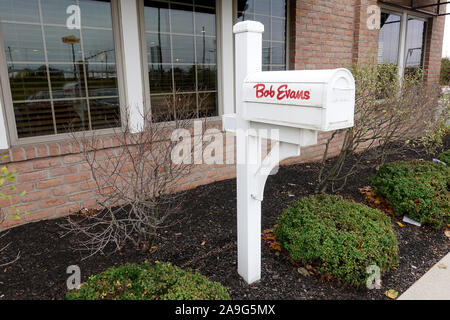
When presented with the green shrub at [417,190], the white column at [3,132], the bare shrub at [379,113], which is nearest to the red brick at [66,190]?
the white column at [3,132]

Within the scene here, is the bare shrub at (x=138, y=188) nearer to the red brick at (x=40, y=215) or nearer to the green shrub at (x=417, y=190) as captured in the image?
the red brick at (x=40, y=215)

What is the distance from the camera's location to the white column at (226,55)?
426 cm

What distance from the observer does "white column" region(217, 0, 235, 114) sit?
4258 mm

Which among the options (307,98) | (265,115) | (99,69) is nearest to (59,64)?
(99,69)

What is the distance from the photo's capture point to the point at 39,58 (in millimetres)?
3195

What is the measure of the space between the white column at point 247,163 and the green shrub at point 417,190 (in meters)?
2.01

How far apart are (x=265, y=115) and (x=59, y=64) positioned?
250 centimetres

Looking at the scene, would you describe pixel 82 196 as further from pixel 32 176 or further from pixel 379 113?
pixel 379 113

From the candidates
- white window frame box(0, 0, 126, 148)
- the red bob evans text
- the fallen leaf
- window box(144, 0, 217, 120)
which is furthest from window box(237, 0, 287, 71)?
the fallen leaf

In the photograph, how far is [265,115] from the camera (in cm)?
192

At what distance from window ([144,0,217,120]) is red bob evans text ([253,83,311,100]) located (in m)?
1.92

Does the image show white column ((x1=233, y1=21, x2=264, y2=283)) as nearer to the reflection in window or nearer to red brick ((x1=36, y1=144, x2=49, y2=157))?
red brick ((x1=36, y1=144, x2=49, y2=157))

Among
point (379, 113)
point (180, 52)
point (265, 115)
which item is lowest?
point (379, 113)
